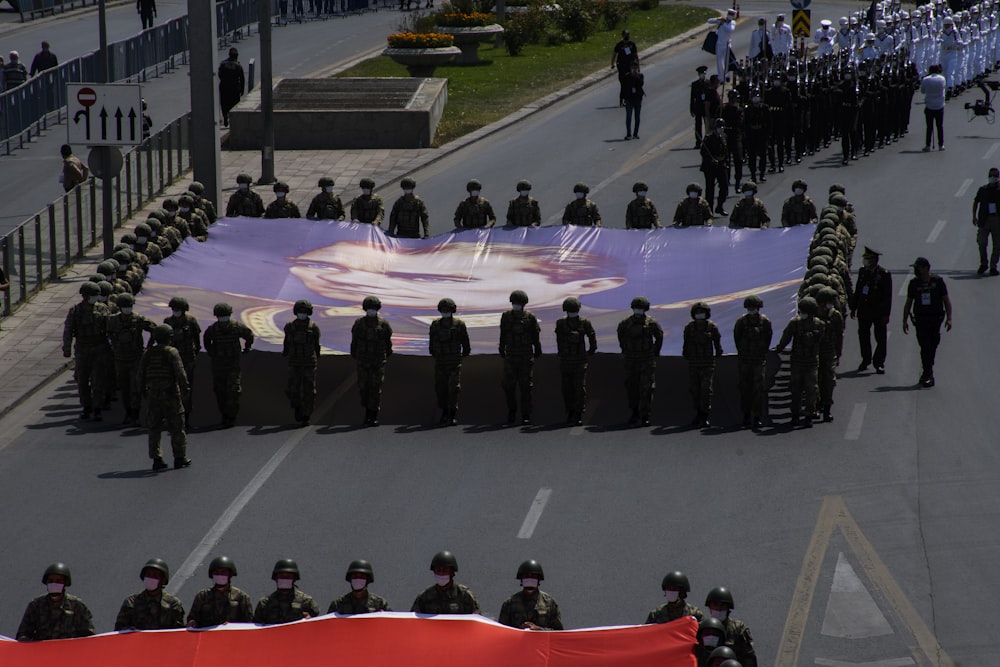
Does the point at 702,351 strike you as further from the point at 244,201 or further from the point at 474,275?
the point at 244,201

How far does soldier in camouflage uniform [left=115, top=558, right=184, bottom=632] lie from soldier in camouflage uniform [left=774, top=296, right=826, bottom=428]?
30.9 ft

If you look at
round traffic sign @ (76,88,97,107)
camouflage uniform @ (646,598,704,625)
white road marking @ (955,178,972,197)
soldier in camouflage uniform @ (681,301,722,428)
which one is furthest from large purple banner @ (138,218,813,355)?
white road marking @ (955,178,972,197)

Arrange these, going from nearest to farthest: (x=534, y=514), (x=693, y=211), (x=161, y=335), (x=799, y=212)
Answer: (x=534, y=514) → (x=161, y=335) → (x=799, y=212) → (x=693, y=211)

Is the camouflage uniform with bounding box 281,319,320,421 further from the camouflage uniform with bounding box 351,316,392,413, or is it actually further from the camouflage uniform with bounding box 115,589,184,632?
the camouflage uniform with bounding box 115,589,184,632

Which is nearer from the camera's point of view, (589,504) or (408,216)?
(589,504)

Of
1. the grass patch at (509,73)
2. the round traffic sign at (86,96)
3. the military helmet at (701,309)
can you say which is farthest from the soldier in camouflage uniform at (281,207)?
the grass patch at (509,73)

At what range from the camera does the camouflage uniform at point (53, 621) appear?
40.3 ft

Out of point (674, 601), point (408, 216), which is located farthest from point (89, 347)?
point (674, 601)

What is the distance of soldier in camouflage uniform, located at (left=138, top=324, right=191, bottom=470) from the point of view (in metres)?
18.3

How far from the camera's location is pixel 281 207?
2623 centimetres

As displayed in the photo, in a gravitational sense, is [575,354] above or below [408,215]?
below

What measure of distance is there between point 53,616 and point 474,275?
12.3m

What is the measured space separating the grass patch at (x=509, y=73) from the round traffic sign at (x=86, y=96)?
16.0m

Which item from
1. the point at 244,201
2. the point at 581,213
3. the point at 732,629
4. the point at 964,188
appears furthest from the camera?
the point at 964,188
